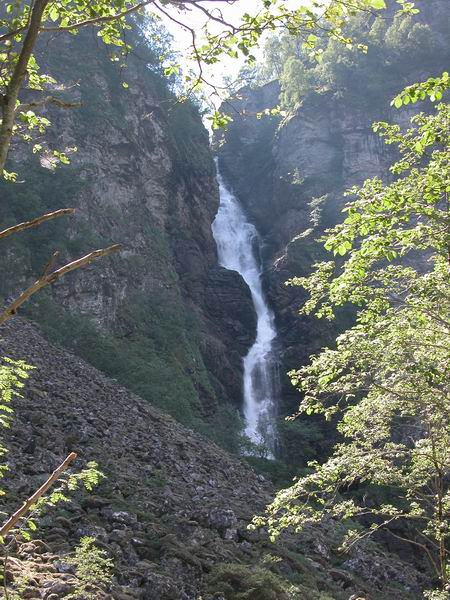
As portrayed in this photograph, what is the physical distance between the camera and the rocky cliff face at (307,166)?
39.4 meters

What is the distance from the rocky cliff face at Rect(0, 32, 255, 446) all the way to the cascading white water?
968 millimetres

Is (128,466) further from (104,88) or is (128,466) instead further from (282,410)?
(104,88)

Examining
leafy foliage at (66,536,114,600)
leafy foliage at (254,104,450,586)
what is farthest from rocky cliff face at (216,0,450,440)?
leafy foliage at (66,536,114,600)

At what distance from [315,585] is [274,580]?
198 centimetres

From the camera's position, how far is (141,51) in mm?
36438

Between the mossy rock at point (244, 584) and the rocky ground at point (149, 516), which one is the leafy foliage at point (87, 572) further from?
the mossy rock at point (244, 584)

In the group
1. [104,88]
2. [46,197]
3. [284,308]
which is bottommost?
[284,308]

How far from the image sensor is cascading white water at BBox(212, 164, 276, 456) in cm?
2855

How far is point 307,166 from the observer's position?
46.5m

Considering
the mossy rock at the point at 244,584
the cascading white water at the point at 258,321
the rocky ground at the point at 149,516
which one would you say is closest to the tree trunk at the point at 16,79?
the rocky ground at the point at 149,516

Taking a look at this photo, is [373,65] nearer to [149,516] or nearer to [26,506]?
[149,516]

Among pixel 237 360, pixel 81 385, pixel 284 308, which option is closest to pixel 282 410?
pixel 237 360

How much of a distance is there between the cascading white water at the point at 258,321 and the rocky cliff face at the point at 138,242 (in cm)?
97

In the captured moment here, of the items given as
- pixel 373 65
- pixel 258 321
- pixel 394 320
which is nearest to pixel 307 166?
pixel 373 65
